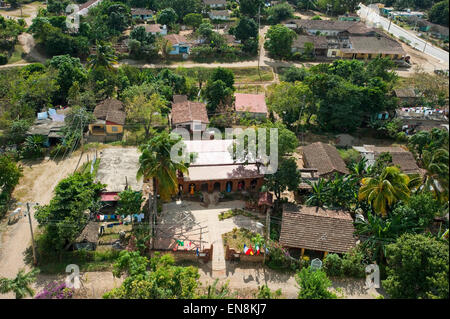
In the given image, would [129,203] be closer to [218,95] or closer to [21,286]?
[21,286]

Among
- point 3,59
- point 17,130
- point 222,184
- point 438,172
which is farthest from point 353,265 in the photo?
point 3,59

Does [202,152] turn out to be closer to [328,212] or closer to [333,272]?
[328,212]

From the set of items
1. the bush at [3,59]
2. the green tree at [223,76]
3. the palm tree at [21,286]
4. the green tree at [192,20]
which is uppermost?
the green tree at [192,20]

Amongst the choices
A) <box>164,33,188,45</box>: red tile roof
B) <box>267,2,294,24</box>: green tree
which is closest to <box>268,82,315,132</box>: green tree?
<box>164,33,188,45</box>: red tile roof

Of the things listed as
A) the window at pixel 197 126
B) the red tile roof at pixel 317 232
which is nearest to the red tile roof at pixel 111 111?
the window at pixel 197 126

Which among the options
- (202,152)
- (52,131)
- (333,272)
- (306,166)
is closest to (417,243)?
(333,272)

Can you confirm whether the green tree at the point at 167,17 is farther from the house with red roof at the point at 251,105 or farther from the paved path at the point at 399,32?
the paved path at the point at 399,32
